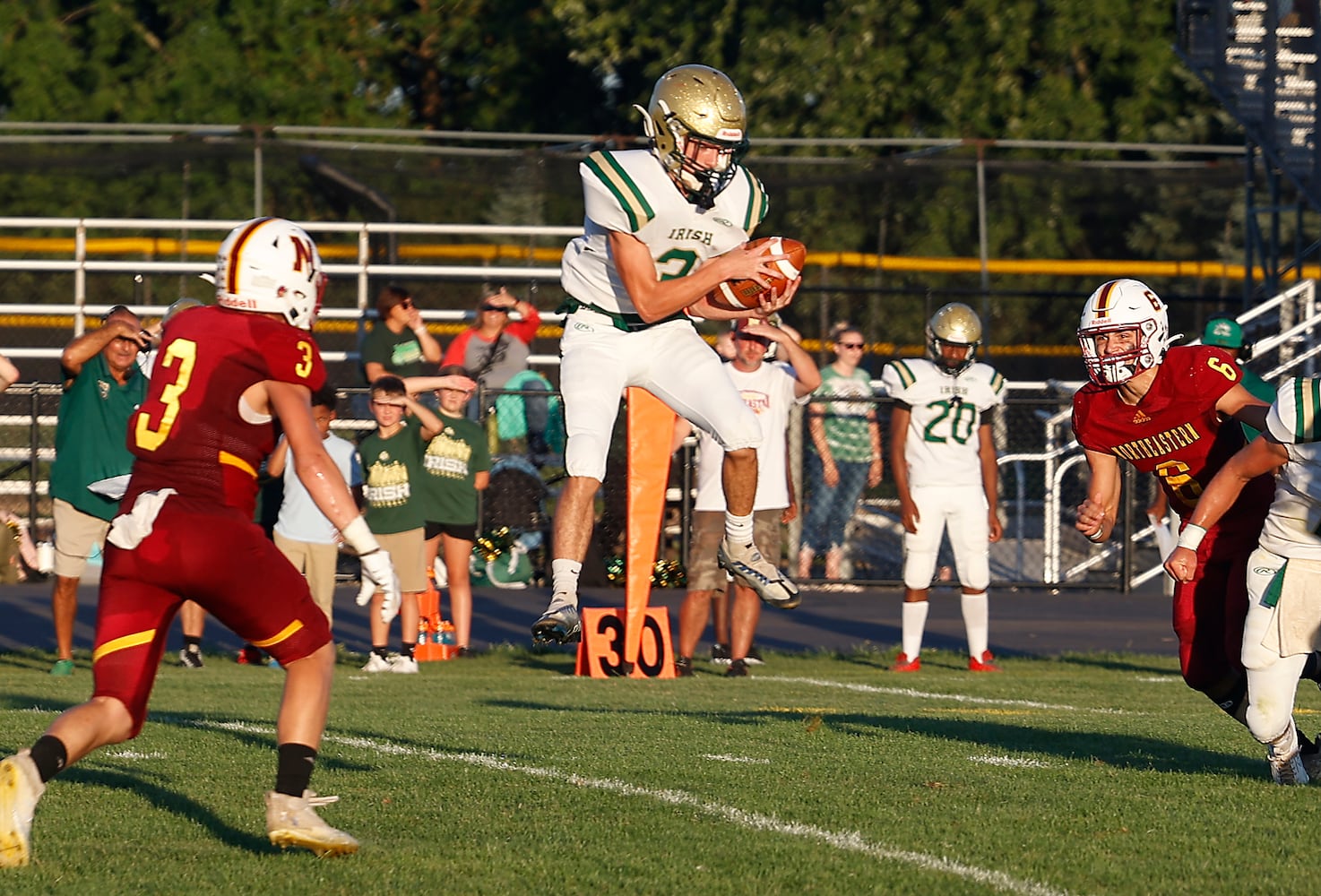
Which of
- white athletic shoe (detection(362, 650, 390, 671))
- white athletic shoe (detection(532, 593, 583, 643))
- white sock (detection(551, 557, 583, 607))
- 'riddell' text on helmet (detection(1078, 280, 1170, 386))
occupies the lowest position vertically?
white athletic shoe (detection(362, 650, 390, 671))

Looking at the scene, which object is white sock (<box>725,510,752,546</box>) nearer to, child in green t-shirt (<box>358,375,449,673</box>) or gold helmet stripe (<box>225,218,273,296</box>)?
gold helmet stripe (<box>225,218,273,296</box>)

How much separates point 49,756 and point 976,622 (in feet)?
24.3

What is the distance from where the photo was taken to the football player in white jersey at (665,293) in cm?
714

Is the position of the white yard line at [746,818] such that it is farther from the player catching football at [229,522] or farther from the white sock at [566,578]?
the player catching football at [229,522]

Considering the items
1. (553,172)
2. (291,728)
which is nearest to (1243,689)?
(291,728)

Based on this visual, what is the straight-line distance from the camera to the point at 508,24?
29172 mm

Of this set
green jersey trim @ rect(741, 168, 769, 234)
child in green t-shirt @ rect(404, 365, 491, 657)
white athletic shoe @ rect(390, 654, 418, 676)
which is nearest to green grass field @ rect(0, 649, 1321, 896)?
white athletic shoe @ rect(390, 654, 418, 676)

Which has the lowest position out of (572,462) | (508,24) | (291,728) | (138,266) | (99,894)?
(99,894)

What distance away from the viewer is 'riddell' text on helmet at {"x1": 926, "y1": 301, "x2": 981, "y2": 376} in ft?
38.5

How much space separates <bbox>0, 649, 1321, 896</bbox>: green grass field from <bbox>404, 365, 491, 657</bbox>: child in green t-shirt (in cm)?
257

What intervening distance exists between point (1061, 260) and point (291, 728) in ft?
55.8

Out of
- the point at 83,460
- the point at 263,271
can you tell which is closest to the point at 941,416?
the point at 83,460

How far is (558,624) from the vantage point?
7.14 m

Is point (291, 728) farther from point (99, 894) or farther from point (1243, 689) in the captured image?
point (1243, 689)
